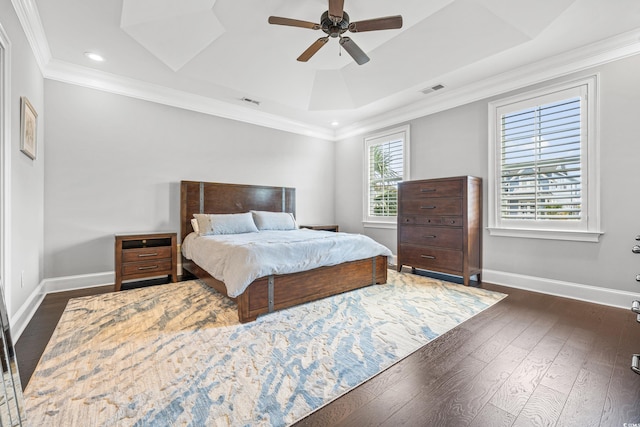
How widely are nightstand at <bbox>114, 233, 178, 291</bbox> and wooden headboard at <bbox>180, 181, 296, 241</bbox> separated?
0.47 metres

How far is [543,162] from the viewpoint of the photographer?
11.0 ft

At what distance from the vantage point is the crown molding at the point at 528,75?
289 centimetres

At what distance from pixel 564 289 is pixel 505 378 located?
2266 millimetres

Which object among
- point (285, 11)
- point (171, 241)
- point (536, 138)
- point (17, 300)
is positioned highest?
point (285, 11)

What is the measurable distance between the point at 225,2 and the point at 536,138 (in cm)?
373

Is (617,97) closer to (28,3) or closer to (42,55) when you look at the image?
(28,3)

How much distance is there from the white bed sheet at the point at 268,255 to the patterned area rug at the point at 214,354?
1.26 ft

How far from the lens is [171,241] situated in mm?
3807

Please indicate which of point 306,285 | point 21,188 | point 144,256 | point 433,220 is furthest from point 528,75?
point 21,188

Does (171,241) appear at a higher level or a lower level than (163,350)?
higher

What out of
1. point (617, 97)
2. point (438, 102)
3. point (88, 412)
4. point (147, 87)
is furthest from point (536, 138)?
point (147, 87)

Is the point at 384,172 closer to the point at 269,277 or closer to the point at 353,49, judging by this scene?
the point at 353,49

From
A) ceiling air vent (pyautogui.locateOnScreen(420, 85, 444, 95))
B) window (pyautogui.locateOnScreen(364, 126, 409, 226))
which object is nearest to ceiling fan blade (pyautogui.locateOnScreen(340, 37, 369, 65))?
ceiling air vent (pyautogui.locateOnScreen(420, 85, 444, 95))

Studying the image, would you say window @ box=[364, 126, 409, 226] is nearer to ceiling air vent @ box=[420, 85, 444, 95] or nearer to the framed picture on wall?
ceiling air vent @ box=[420, 85, 444, 95]
